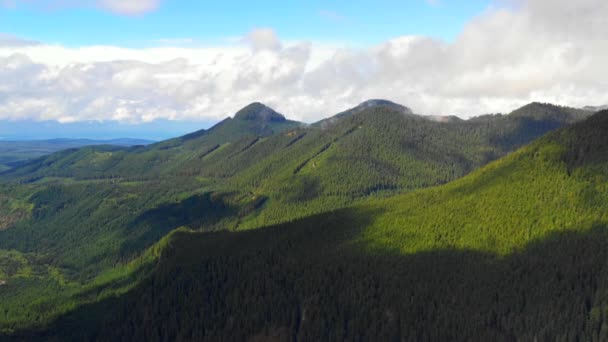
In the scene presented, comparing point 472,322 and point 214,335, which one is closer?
point 472,322

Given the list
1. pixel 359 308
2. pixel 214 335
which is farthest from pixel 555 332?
pixel 214 335

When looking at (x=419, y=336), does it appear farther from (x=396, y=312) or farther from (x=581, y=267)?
(x=581, y=267)

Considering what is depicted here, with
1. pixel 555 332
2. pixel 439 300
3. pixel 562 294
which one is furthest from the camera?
pixel 439 300

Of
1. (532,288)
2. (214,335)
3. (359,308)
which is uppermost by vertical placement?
(532,288)

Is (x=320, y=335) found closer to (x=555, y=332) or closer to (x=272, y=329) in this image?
(x=272, y=329)

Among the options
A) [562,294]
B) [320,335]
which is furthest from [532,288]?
[320,335]

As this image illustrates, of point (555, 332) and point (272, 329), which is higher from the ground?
point (555, 332)

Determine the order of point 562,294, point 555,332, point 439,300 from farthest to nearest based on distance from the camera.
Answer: point 439,300 → point 562,294 → point 555,332

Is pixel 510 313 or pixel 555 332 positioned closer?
pixel 555 332

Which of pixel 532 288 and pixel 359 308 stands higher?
pixel 532 288
